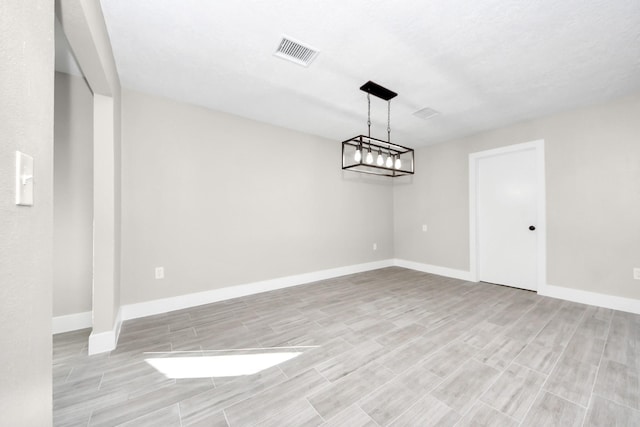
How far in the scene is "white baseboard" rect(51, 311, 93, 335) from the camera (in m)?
2.42

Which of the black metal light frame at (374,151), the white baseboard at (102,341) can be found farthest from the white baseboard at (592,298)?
the white baseboard at (102,341)

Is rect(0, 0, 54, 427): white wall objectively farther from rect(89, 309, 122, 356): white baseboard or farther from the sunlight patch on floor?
rect(89, 309, 122, 356): white baseboard

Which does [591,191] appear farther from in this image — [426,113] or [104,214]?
[104,214]

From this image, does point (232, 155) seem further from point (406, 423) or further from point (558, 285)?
point (558, 285)

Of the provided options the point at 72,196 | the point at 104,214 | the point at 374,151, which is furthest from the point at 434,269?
the point at 72,196

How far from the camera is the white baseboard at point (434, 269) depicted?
4403 millimetres

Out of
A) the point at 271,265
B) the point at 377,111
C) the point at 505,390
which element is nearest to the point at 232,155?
the point at 271,265

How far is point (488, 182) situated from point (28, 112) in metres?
5.13

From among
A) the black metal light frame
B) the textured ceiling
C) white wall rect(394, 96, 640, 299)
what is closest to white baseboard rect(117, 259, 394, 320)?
the black metal light frame

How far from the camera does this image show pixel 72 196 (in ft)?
8.21

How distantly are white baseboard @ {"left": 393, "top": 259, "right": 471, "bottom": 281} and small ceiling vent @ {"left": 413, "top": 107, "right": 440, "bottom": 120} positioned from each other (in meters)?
2.80

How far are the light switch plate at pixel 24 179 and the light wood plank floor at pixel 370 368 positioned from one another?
1.45 meters

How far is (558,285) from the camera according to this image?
3.45 meters

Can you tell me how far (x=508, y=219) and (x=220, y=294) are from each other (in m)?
4.59
